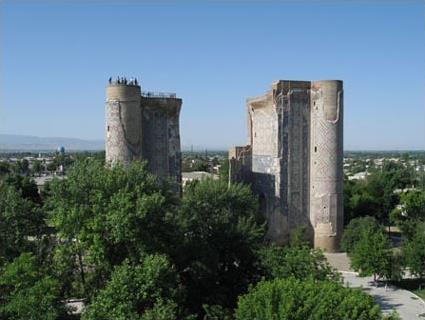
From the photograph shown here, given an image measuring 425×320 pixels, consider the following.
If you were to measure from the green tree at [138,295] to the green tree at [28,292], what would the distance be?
1.52 metres

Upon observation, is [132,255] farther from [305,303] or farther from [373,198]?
[373,198]

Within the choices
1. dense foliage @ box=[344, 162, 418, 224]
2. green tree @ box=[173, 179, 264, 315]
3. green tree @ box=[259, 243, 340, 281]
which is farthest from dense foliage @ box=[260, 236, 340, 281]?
dense foliage @ box=[344, 162, 418, 224]

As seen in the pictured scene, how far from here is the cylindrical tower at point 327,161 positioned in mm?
37469

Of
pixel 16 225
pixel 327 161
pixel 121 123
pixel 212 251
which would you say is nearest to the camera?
pixel 212 251

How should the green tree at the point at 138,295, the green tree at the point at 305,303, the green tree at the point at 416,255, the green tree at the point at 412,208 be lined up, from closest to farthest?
1. the green tree at the point at 305,303
2. the green tree at the point at 138,295
3. the green tree at the point at 416,255
4. the green tree at the point at 412,208

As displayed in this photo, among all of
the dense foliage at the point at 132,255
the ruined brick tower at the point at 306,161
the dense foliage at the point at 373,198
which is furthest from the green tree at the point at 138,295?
the dense foliage at the point at 373,198

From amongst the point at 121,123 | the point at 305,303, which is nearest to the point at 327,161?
the point at 121,123

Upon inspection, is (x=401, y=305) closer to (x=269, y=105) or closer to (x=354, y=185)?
(x=269, y=105)

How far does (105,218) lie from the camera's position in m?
20.2

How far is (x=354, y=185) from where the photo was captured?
171 ft

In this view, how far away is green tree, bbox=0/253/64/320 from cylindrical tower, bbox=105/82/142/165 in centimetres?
1372

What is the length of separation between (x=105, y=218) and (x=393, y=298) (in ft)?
55.1

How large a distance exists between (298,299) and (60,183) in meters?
11.9

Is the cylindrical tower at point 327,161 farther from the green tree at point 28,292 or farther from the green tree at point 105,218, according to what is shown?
the green tree at point 28,292
